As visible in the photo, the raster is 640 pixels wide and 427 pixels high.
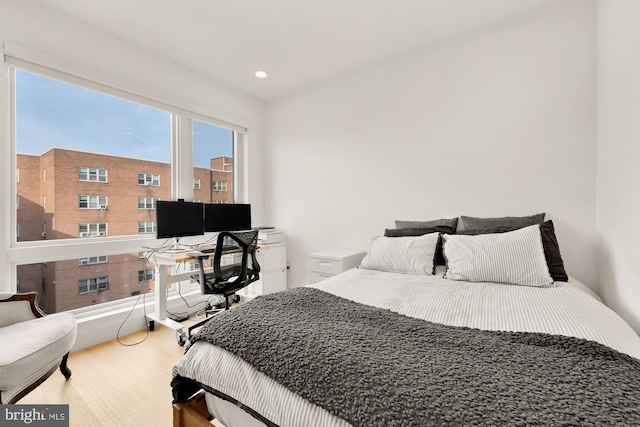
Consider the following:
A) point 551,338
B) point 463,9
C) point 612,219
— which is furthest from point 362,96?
point 551,338

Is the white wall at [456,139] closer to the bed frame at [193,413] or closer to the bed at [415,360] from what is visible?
the bed at [415,360]

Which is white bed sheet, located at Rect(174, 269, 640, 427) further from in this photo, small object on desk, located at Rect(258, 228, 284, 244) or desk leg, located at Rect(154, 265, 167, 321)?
small object on desk, located at Rect(258, 228, 284, 244)

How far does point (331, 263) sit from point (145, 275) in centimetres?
190

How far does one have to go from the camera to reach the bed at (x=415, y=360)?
709 mm

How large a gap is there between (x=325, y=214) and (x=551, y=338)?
260cm

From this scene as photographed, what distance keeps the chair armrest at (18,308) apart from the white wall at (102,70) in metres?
0.40

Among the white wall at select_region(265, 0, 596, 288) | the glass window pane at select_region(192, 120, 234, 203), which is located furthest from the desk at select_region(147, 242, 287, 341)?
the glass window pane at select_region(192, 120, 234, 203)

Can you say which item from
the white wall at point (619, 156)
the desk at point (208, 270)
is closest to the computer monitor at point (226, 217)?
the desk at point (208, 270)

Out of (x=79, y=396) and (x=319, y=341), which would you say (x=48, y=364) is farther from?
(x=319, y=341)

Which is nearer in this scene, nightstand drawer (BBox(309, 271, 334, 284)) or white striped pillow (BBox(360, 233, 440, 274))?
white striped pillow (BBox(360, 233, 440, 274))

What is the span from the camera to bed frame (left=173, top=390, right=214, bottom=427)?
1150 millimetres

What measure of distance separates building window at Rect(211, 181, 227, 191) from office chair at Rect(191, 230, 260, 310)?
3.69ft

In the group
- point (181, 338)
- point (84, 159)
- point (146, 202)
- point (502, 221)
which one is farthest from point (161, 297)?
point (502, 221)

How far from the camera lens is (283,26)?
2471 mm
